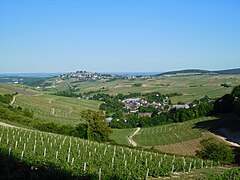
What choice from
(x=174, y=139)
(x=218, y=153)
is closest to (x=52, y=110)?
(x=174, y=139)

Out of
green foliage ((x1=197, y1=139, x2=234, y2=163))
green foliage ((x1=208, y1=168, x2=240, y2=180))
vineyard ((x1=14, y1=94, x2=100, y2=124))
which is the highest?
green foliage ((x1=208, y1=168, x2=240, y2=180))

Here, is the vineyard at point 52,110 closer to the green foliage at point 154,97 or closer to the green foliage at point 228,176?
the green foliage at point 154,97

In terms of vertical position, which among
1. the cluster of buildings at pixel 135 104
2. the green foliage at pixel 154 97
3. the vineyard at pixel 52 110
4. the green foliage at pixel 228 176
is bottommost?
the cluster of buildings at pixel 135 104

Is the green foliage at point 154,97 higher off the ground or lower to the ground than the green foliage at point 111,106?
higher

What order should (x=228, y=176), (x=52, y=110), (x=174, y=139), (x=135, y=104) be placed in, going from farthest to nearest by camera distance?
(x=135, y=104)
(x=52, y=110)
(x=174, y=139)
(x=228, y=176)

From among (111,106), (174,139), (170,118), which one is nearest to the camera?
(174,139)

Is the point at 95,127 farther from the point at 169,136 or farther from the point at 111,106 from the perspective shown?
the point at 111,106

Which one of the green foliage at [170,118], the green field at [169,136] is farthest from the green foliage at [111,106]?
the green field at [169,136]

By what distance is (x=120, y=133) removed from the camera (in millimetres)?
82750

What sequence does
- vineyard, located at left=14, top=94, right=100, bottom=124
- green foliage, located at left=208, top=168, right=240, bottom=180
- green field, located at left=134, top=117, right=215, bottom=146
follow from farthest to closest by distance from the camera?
vineyard, located at left=14, top=94, right=100, bottom=124 → green field, located at left=134, top=117, right=215, bottom=146 → green foliage, located at left=208, top=168, right=240, bottom=180

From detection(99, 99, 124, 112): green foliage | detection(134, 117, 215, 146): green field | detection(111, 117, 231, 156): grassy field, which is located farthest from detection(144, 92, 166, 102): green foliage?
detection(134, 117, 215, 146): green field

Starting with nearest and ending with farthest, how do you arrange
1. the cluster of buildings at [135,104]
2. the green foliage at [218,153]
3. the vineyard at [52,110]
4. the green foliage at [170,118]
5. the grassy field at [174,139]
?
the green foliage at [218,153], the grassy field at [174,139], the vineyard at [52,110], the green foliage at [170,118], the cluster of buildings at [135,104]

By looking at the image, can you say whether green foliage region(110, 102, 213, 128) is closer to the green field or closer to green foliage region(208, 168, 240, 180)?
the green field

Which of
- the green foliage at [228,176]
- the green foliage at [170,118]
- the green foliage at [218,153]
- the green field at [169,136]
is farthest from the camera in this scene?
the green foliage at [170,118]
